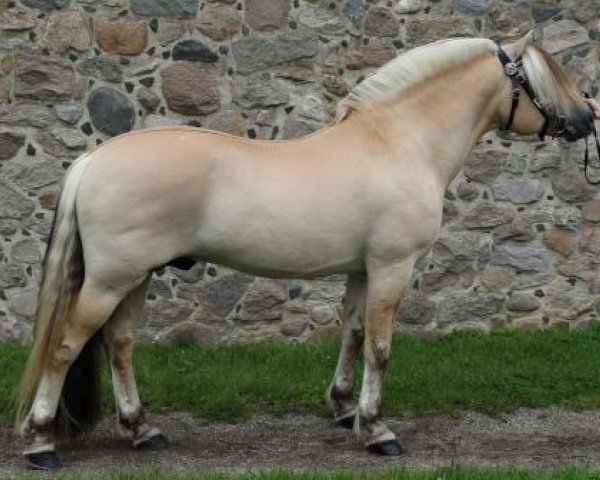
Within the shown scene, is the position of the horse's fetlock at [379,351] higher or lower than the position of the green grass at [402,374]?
higher

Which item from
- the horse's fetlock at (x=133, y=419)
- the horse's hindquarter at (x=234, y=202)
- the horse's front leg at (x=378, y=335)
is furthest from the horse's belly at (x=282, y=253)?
the horse's fetlock at (x=133, y=419)

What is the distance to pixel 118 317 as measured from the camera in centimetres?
518

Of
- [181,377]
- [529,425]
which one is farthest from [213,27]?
[529,425]

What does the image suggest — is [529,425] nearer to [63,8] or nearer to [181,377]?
[181,377]

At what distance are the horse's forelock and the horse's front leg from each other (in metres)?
1.06

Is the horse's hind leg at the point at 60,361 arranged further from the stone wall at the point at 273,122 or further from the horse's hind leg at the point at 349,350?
the stone wall at the point at 273,122

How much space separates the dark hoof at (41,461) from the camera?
16.1 feet

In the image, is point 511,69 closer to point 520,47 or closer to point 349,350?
point 520,47

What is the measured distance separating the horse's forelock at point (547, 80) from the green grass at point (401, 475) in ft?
5.80

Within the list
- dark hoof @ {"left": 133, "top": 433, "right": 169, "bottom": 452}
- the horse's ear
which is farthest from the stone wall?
the horse's ear

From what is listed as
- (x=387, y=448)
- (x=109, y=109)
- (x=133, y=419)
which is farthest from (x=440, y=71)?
(x=109, y=109)

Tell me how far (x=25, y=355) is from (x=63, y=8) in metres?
2.38

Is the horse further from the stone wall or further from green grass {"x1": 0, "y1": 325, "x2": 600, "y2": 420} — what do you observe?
the stone wall

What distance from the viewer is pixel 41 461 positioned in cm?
491
